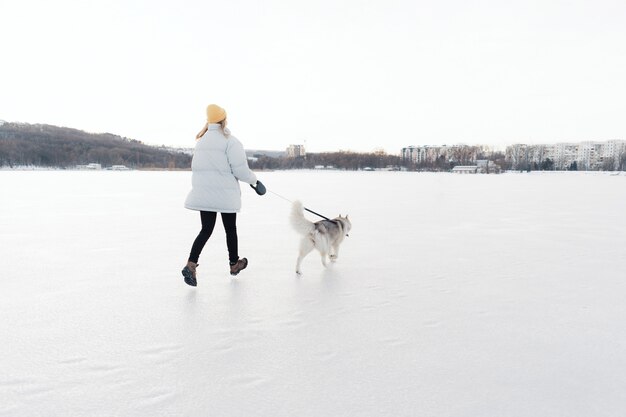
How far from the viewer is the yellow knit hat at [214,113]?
3.86 metres

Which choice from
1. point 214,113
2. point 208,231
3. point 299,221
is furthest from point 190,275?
point 214,113

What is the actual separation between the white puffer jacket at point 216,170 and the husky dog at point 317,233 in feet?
2.57

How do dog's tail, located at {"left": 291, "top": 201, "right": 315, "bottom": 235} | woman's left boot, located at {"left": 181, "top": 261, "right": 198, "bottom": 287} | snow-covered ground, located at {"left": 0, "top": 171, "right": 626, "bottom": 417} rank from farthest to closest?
dog's tail, located at {"left": 291, "top": 201, "right": 315, "bottom": 235}
woman's left boot, located at {"left": 181, "top": 261, "right": 198, "bottom": 287}
snow-covered ground, located at {"left": 0, "top": 171, "right": 626, "bottom": 417}

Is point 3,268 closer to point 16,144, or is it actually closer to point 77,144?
point 16,144

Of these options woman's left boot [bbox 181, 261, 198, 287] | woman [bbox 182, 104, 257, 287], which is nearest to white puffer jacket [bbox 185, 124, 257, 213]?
woman [bbox 182, 104, 257, 287]

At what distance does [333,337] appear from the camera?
2754 millimetres

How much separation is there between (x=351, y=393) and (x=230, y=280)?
244cm

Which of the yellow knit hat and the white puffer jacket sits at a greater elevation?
the yellow knit hat

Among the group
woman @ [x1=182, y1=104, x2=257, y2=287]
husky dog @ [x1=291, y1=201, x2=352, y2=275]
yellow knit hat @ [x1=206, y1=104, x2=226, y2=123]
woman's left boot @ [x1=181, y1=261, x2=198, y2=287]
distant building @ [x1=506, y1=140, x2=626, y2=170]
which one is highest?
distant building @ [x1=506, y1=140, x2=626, y2=170]

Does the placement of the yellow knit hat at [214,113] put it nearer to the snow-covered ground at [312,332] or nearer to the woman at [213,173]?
the woman at [213,173]

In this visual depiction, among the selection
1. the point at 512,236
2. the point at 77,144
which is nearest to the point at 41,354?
the point at 512,236

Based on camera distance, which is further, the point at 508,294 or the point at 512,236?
the point at 512,236

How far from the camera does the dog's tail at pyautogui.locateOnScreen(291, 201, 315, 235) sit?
4.41m

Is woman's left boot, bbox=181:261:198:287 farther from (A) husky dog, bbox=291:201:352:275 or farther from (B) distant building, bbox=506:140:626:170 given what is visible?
(B) distant building, bbox=506:140:626:170
